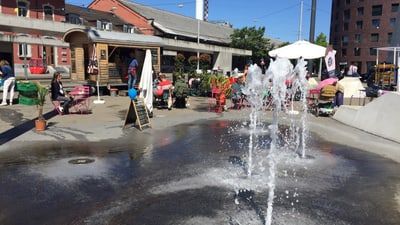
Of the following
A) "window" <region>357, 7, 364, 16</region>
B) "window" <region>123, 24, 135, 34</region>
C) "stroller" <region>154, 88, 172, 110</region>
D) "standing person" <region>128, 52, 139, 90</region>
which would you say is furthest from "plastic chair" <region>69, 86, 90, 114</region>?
"window" <region>357, 7, 364, 16</region>

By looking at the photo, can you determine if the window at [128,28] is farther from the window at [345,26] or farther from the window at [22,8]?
the window at [345,26]

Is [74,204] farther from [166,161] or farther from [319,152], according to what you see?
[319,152]

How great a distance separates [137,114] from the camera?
10359 millimetres

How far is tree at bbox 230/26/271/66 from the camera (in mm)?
59719

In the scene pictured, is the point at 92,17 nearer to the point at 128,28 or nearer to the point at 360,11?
the point at 128,28

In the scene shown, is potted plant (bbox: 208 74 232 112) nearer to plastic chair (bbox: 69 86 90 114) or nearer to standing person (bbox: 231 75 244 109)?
standing person (bbox: 231 75 244 109)

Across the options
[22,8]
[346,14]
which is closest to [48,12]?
[22,8]

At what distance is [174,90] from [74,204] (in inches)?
390

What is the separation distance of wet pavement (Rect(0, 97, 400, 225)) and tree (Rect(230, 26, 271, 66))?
50461 mm

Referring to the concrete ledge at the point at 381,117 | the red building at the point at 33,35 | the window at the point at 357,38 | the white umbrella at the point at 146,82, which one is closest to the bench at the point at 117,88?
the white umbrella at the point at 146,82

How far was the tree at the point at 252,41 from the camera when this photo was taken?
5972cm

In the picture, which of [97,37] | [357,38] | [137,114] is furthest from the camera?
[357,38]

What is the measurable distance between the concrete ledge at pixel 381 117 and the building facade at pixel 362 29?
65179 mm

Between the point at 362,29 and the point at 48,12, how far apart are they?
63.5 meters
